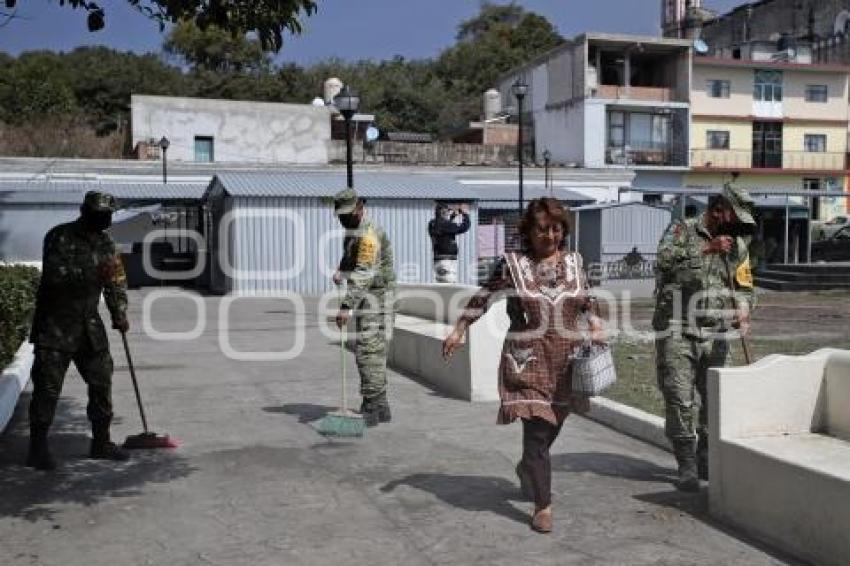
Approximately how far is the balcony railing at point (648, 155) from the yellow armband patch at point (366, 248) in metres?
38.6

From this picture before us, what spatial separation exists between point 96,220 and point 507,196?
24.4 metres

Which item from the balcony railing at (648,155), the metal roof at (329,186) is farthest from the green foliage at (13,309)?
the balcony railing at (648,155)

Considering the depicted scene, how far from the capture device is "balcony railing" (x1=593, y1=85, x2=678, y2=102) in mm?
44969

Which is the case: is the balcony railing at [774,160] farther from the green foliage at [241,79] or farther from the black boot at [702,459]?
the black boot at [702,459]

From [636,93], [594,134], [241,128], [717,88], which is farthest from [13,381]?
[717,88]

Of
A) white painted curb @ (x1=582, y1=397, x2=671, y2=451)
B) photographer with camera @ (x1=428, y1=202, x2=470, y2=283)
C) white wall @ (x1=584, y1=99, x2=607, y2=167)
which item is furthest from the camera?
white wall @ (x1=584, y1=99, x2=607, y2=167)

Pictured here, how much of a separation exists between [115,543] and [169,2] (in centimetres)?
272

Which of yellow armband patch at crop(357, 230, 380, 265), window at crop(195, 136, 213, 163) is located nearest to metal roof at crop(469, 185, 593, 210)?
window at crop(195, 136, 213, 163)

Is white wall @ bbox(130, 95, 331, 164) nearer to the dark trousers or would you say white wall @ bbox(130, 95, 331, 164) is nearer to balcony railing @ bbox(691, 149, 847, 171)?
balcony railing @ bbox(691, 149, 847, 171)

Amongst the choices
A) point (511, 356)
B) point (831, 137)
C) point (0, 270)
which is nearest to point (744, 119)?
point (831, 137)

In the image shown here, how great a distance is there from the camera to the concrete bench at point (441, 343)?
8305 millimetres

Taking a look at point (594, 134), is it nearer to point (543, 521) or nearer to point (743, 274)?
point (743, 274)

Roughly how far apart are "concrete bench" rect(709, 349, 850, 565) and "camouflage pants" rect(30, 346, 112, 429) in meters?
3.84

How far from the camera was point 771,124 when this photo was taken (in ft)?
163
